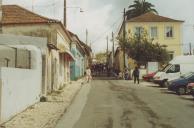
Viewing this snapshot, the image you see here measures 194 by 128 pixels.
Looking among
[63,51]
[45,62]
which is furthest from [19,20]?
[45,62]

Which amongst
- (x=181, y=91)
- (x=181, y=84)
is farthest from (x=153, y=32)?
(x=181, y=91)

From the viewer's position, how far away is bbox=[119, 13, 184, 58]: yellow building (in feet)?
243

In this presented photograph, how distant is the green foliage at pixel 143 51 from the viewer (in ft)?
203

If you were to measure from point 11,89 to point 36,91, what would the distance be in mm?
6888

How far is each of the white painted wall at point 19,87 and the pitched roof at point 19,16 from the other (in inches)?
434

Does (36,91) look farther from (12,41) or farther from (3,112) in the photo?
(3,112)

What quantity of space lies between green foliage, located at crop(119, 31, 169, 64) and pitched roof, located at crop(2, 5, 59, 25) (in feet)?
80.7

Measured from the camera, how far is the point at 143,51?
61906mm

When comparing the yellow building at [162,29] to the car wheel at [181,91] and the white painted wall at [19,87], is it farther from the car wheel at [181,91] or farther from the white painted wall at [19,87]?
the white painted wall at [19,87]

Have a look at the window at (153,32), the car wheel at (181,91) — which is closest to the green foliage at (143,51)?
the window at (153,32)

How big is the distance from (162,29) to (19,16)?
40.0 meters

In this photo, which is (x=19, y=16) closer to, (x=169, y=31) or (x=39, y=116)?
(x=39, y=116)

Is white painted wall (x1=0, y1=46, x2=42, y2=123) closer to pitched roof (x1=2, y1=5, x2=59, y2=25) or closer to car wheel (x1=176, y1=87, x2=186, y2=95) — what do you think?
car wheel (x1=176, y1=87, x2=186, y2=95)

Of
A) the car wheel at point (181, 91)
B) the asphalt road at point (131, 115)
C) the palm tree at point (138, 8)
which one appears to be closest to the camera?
the asphalt road at point (131, 115)
